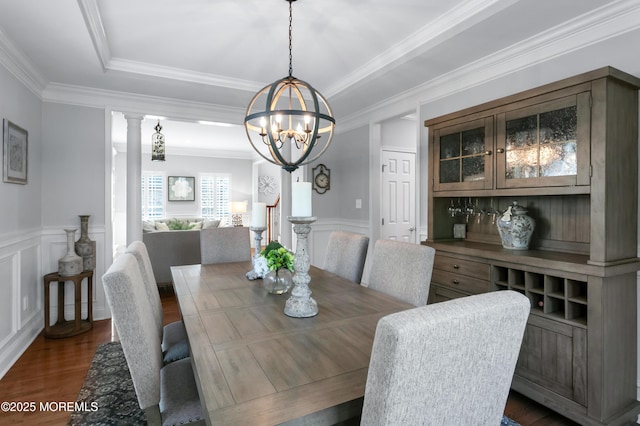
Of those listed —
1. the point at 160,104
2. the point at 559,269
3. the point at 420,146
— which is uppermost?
the point at 160,104

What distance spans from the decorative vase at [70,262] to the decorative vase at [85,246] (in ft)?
0.45

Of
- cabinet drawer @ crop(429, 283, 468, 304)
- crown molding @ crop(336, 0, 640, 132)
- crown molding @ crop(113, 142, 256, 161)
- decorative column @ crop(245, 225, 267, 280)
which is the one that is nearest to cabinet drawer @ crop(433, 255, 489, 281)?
cabinet drawer @ crop(429, 283, 468, 304)

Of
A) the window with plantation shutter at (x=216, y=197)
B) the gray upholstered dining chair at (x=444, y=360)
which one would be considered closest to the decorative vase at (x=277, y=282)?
the gray upholstered dining chair at (x=444, y=360)

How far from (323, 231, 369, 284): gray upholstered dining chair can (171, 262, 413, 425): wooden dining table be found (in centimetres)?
39

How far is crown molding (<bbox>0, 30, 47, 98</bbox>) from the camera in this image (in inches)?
97.8

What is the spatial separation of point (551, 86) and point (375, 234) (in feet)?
8.49

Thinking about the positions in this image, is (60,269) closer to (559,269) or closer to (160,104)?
(160,104)

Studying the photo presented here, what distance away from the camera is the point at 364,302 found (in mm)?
1775

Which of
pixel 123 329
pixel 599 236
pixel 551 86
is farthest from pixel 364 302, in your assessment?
pixel 551 86

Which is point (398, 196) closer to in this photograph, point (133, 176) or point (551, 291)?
point (551, 291)

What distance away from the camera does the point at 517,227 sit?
2400mm

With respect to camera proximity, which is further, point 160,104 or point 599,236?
point 160,104

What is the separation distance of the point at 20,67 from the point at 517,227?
3998 millimetres

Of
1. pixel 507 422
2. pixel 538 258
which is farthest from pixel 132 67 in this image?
pixel 507 422
